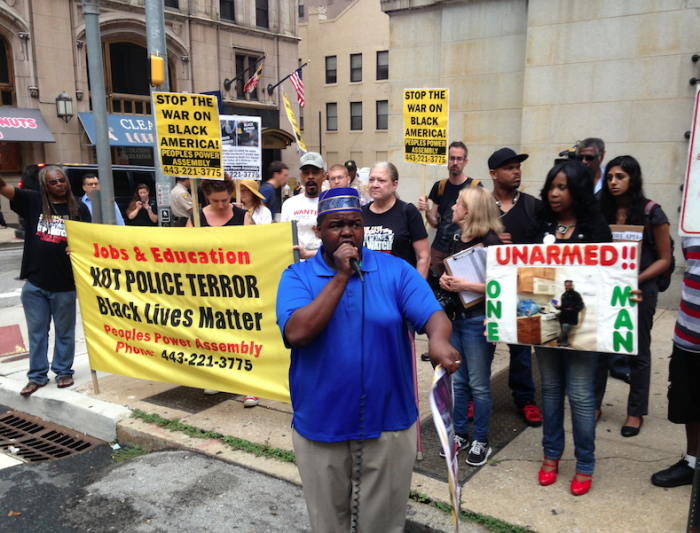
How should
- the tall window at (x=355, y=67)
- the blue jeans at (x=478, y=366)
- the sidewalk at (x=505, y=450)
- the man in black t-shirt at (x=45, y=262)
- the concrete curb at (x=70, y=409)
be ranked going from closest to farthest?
the sidewalk at (x=505, y=450) < the blue jeans at (x=478, y=366) < the concrete curb at (x=70, y=409) < the man in black t-shirt at (x=45, y=262) < the tall window at (x=355, y=67)

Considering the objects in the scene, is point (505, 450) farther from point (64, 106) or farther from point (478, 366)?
point (64, 106)

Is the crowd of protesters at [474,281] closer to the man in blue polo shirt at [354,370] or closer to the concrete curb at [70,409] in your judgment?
the man in blue polo shirt at [354,370]

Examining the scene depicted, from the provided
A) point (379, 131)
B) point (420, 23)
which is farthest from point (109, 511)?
point (379, 131)

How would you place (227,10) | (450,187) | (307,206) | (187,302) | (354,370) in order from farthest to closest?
(227,10), (450,187), (307,206), (187,302), (354,370)

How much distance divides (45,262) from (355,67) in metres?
36.9

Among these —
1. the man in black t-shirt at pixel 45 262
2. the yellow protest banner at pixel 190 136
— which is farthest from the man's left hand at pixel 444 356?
the man in black t-shirt at pixel 45 262

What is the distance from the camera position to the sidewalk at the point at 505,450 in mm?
3236

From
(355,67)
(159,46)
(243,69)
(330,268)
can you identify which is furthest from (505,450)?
(355,67)

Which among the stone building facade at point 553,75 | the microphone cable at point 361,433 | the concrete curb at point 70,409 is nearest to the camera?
the microphone cable at point 361,433

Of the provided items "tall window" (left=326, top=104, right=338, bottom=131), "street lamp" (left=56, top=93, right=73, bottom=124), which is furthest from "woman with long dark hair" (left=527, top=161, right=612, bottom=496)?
"tall window" (left=326, top=104, right=338, bottom=131)

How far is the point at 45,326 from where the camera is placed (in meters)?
5.54

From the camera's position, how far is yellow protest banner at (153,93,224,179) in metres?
5.68

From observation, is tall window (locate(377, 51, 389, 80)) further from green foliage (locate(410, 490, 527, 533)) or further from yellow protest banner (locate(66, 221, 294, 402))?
green foliage (locate(410, 490, 527, 533))

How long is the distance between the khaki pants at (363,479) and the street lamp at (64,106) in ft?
77.4
